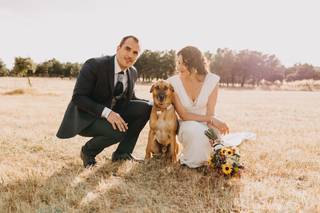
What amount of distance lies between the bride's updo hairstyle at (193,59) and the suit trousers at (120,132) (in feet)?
3.13

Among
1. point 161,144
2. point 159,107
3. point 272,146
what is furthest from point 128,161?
point 272,146

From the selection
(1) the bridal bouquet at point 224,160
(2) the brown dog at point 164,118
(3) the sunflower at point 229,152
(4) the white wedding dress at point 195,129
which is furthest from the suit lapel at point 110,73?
(3) the sunflower at point 229,152

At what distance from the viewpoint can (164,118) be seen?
5.13 metres

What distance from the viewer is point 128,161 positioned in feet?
16.8

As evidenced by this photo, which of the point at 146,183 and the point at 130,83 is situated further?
the point at 130,83

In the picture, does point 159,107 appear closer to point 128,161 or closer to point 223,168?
point 128,161

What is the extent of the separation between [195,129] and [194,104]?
454 mm

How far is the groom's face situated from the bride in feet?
2.15

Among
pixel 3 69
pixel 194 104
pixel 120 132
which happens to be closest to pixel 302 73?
pixel 3 69

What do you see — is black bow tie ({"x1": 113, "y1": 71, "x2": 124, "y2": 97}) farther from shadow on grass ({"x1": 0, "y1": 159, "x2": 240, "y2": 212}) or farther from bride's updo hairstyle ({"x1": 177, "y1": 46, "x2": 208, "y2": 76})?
shadow on grass ({"x1": 0, "y1": 159, "x2": 240, "y2": 212})

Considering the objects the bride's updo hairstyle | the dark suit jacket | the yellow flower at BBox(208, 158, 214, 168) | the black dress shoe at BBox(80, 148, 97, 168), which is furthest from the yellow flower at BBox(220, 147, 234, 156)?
the black dress shoe at BBox(80, 148, 97, 168)

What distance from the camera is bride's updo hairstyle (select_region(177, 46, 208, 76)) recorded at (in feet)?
16.1

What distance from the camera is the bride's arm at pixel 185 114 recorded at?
504cm

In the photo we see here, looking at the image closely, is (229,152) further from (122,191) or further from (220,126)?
(122,191)
